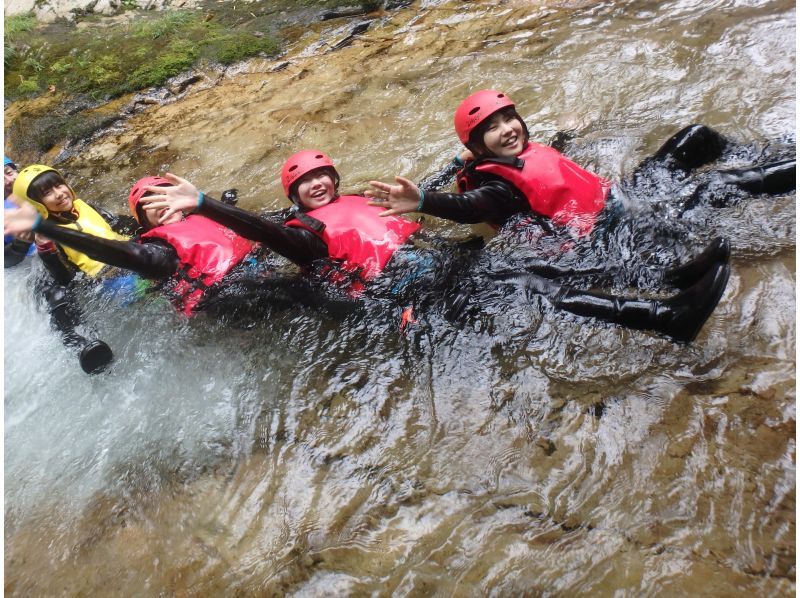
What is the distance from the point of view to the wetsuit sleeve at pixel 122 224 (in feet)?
18.4

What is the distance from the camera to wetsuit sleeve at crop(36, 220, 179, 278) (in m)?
2.95

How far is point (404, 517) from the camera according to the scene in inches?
98.3

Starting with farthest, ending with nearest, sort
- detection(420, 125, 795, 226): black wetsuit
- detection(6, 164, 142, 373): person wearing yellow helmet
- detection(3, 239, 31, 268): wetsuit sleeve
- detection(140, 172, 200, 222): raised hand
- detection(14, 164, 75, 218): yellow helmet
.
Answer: detection(3, 239, 31, 268): wetsuit sleeve
detection(14, 164, 75, 218): yellow helmet
detection(6, 164, 142, 373): person wearing yellow helmet
detection(420, 125, 795, 226): black wetsuit
detection(140, 172, 200, 222): raised hand

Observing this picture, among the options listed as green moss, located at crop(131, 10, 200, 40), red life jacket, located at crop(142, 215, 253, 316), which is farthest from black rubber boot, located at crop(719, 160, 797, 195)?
→ green moss, located at crop(131, 10, 200, 40)

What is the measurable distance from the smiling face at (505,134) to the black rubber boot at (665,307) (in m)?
1.23

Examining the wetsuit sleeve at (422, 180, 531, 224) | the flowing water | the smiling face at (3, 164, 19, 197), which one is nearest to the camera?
the flowing water

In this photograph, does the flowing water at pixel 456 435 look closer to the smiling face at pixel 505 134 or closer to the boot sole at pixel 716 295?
the boot sole at pixel 716 295

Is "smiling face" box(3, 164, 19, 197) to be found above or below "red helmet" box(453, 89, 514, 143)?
above

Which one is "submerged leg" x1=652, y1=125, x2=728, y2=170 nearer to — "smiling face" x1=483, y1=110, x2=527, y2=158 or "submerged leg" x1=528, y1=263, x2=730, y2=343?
"smiling face" x1=483, y1=110, x2=527, y2=158

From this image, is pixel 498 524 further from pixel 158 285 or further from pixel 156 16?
pixel 156 16

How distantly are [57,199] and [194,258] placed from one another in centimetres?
151

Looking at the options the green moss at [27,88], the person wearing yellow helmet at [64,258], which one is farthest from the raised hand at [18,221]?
the green moss at [27,88]

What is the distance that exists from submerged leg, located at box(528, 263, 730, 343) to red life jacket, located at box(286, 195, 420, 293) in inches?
47.6

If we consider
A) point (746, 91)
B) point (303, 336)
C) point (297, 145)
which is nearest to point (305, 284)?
point (303, 336)
